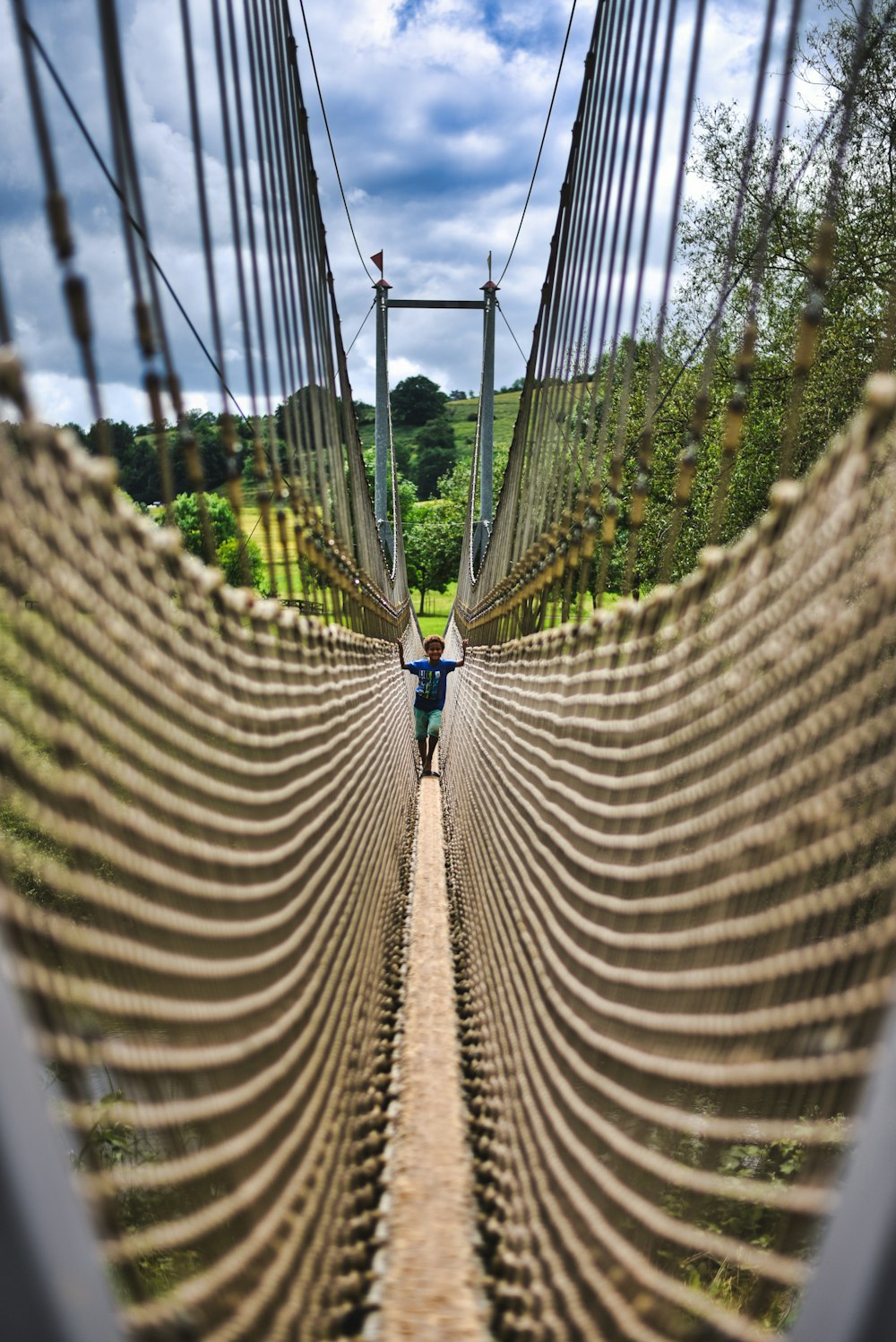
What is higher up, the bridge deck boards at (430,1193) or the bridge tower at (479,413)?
the bridge tower at (479,413)

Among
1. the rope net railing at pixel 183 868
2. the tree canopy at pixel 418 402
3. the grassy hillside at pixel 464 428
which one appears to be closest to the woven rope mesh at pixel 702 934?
the rope net railing at pixel 183 868

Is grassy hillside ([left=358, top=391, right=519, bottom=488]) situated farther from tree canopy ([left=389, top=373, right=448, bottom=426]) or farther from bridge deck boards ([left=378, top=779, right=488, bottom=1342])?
bridge deck boards ([left=378, top=779, right=488, bottom=1342])

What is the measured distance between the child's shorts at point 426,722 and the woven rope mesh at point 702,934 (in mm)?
4161

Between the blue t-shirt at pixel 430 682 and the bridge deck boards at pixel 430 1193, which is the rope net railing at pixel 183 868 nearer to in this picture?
the bridge deck boards at pixel 430 1193

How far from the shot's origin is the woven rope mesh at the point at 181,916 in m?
0.85

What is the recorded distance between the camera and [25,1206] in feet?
1.74

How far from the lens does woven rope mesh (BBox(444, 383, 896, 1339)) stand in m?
0.96

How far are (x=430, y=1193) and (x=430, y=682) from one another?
14.3 feet

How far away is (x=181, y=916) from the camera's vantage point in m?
1.15

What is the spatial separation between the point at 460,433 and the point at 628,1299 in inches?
2808

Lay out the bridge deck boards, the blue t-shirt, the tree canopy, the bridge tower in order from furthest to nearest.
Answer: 1. the tree canopy
2. the bridge tower
3. the blue t-shirt
4. the bridge deck boards

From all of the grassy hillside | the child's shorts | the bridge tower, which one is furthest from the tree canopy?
the child's shorts

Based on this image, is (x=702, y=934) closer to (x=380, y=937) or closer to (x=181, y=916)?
(x=181, y=916)

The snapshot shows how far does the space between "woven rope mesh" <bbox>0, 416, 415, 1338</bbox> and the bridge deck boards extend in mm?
63
